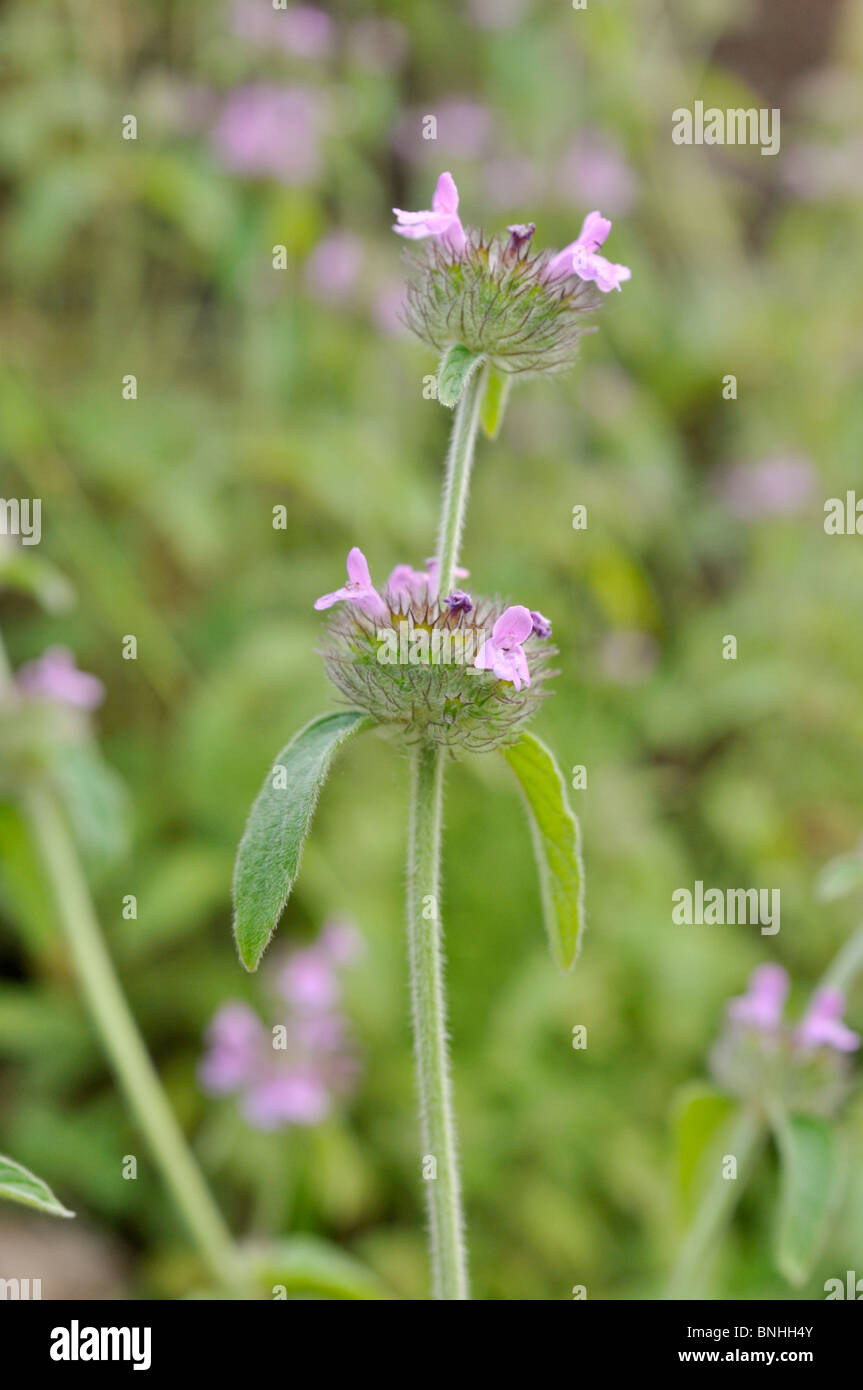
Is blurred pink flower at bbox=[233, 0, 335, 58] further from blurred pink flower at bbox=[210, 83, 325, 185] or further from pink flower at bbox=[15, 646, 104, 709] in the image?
pink flower at bbox=[15, 646, 104, 709]

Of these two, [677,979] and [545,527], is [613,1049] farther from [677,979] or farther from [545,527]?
[545,527]

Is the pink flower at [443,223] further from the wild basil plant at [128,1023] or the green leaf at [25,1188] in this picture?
the wild basil plant at [128,1023]

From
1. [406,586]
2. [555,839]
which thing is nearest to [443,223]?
[406,586]

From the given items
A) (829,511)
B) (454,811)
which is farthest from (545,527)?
(829,511)

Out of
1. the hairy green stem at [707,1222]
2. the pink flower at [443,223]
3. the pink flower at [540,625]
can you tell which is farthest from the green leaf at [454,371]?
the hairy green stem at [707,1222]

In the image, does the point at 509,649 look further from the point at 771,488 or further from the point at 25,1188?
the point at 771,488
